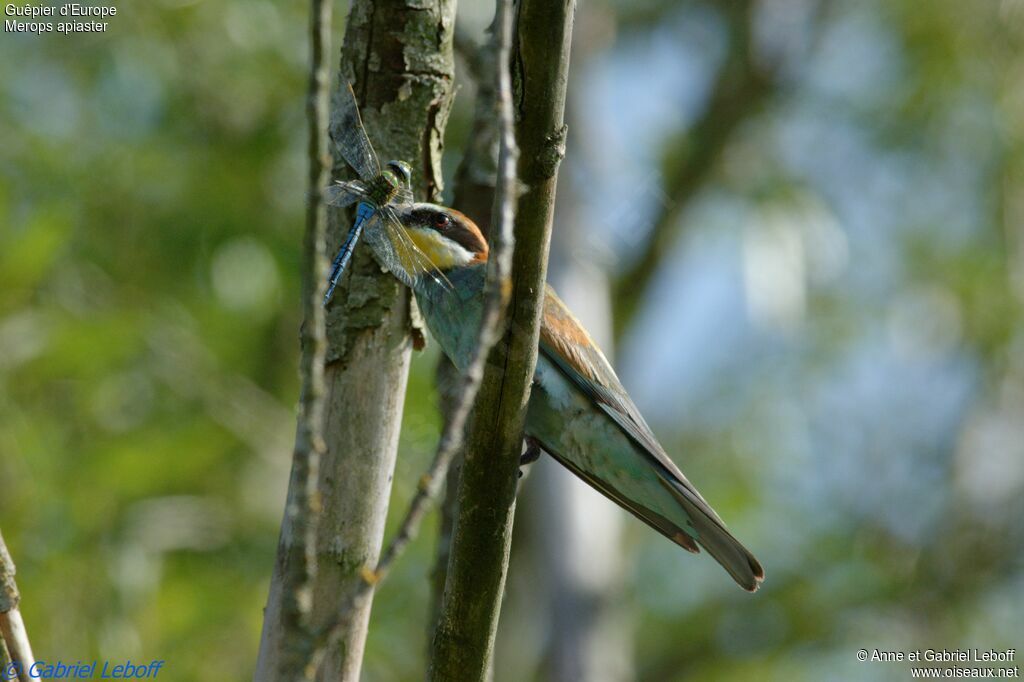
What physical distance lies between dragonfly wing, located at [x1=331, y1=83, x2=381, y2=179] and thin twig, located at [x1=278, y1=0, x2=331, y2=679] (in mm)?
1228

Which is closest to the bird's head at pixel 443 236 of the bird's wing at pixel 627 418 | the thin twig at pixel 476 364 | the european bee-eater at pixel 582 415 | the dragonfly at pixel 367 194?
the european bee-eater at pixel 582 415

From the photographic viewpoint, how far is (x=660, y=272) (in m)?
8.65

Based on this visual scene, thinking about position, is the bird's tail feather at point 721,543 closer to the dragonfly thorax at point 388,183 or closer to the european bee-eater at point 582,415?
the european bee-eater at point 582,415

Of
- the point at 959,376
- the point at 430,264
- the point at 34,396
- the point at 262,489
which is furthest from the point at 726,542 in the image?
the point at 959,376

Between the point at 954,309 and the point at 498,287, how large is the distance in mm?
7121

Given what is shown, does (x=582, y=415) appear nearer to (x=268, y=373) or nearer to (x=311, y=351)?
(x=311, y=351)

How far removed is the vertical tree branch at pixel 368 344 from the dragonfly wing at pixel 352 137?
0.10 ft

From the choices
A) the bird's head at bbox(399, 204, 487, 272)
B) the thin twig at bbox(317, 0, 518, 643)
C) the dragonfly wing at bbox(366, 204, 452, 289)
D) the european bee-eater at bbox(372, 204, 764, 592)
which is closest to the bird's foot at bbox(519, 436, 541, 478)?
the european bee-eater at bbox(372, 204, 764, 592)

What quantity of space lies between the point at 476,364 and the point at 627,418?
1624 millimetres

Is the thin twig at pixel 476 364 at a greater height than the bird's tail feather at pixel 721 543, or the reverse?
the thin twig at pixel 476 364

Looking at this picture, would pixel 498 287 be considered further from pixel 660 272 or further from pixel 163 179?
pixel 660 272

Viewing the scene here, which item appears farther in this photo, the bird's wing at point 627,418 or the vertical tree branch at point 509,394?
the bird's wing at point 627,418

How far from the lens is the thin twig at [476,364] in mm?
1520

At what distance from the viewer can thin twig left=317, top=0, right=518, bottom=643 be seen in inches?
59.8
